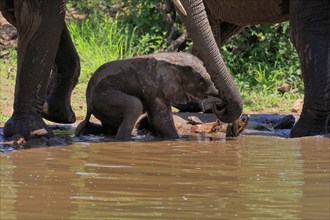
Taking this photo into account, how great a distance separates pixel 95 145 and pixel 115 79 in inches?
34.6

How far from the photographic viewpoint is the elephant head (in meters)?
7.16

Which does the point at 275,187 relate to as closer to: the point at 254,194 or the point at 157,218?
the point at 254,194

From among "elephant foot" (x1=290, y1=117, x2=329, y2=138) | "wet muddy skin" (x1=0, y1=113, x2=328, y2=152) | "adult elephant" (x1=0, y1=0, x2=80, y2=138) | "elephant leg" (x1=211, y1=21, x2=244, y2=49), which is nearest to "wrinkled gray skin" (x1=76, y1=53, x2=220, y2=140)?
"wet muddy skin" (x1=0, y1=113, x2=328, y2=152)

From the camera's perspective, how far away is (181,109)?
10.1 m

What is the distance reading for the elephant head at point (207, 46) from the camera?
7.16 metres

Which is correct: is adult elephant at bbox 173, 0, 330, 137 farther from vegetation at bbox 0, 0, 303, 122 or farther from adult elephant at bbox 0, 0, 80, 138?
vegetation at bbox 0, 0, 303, 122

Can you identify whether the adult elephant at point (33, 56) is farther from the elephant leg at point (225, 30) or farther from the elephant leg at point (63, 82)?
the elephant leg at point (225, 30)

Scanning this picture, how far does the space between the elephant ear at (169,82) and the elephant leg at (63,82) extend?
3.50 feet

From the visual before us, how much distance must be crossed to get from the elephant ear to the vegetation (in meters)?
3.76

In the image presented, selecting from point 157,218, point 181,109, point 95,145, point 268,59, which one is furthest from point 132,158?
point 268,59

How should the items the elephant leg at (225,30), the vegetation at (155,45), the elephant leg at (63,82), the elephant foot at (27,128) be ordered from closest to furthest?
the elephant foot at (27,128) < the elephant leg at (63,82) < the elephant leg at (225,30) < the vegetation at (155,45)

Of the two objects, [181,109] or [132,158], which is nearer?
[132,158]

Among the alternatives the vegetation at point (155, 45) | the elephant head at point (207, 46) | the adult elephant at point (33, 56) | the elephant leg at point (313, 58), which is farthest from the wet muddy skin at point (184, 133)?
the vegetation at point (155, 45)

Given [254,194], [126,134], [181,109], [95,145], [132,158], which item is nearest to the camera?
[254,194]
